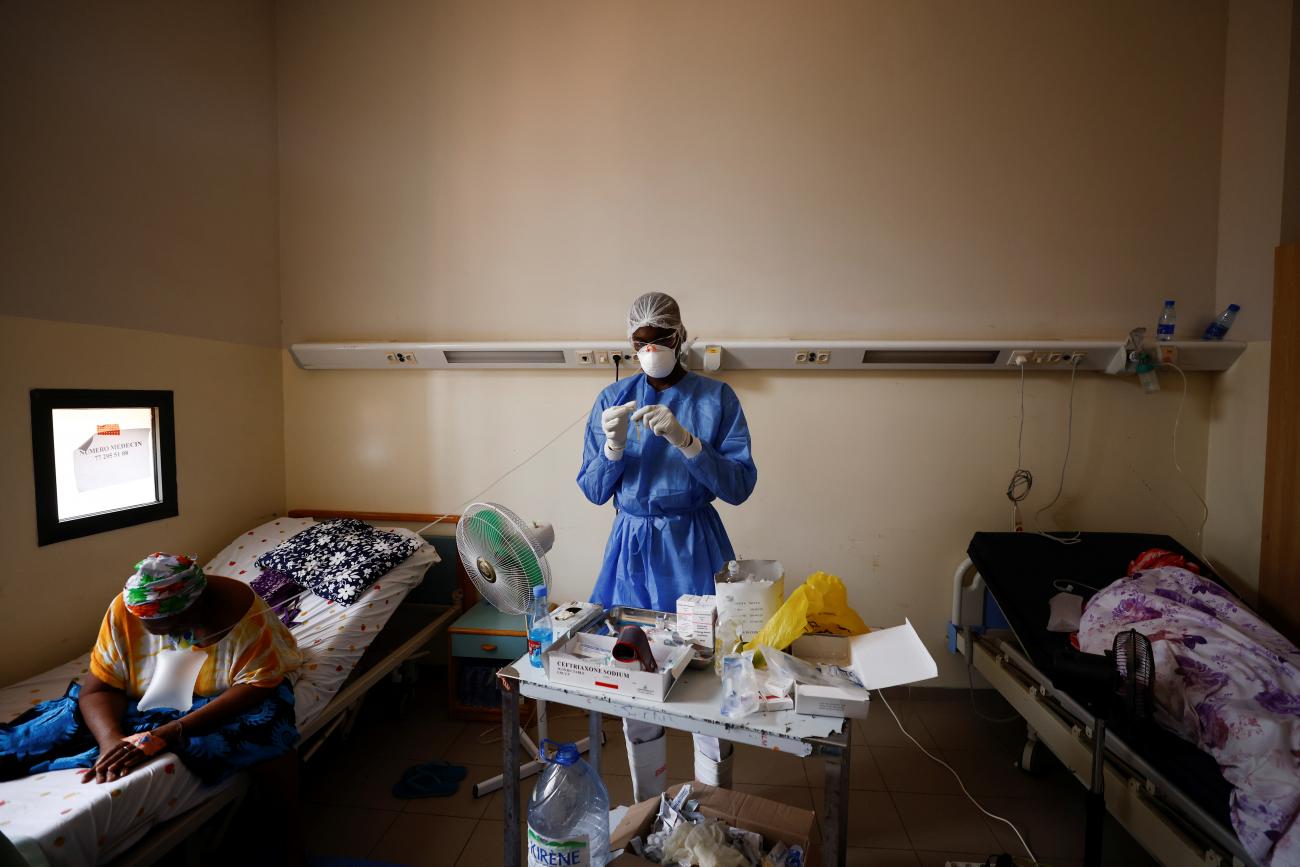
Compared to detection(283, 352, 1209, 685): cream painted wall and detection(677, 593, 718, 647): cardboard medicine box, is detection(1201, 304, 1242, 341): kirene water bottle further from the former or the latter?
detection(677, 593, 718, 647): cardboard medicine box

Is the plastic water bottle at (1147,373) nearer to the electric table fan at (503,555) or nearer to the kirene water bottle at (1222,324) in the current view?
the kirene water bottle at (1222,324)

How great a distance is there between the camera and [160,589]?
1581 mm

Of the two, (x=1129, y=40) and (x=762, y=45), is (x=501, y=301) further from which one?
(x=1129, y=40)

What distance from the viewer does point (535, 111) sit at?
2949 millimetres

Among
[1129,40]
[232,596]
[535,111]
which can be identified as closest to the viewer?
[232,596]

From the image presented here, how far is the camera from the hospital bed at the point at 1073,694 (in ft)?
4.89

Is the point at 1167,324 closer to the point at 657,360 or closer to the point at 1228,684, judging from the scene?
the point at 1228,684

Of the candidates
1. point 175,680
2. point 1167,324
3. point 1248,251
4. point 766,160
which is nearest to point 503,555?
point 175,680

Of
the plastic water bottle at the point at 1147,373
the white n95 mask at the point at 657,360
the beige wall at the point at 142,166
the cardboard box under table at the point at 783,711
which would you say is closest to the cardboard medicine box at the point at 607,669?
the cardboard box under table at the point at 783,711

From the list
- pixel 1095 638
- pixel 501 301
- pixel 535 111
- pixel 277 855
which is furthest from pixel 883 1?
pixel 277 855

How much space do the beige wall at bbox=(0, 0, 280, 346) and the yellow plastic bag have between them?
2.67 m

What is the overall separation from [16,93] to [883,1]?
11.2 ft

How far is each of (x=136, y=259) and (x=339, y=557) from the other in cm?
146

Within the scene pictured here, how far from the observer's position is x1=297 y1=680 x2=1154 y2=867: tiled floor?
1982 millimetres
